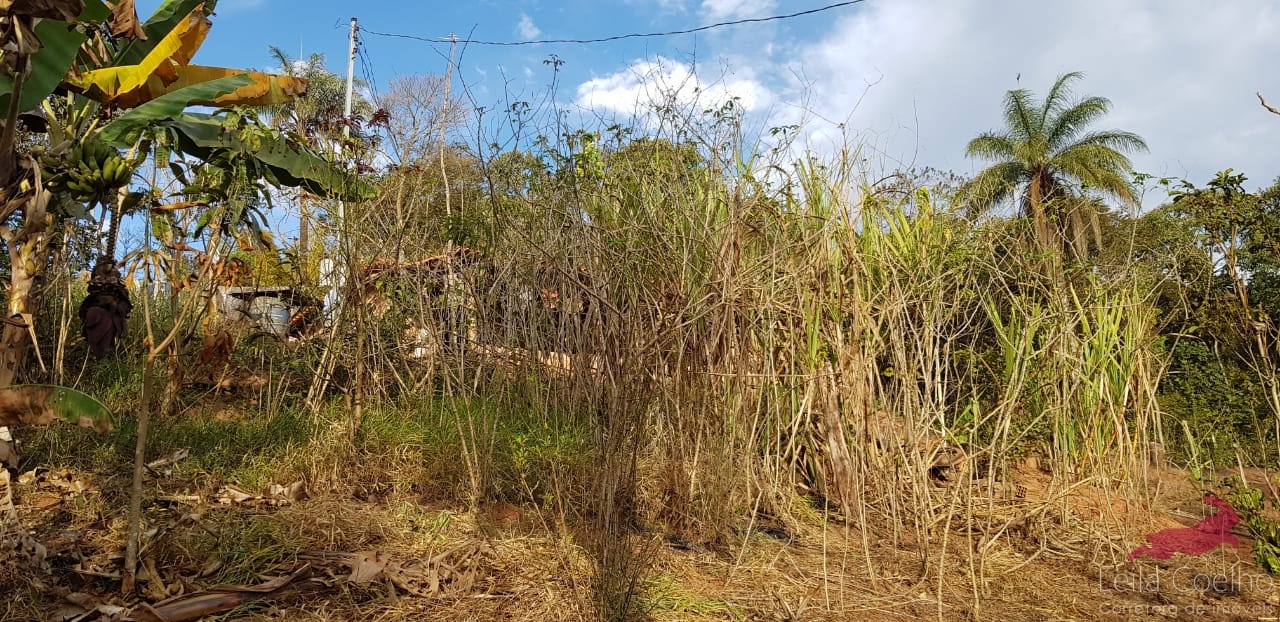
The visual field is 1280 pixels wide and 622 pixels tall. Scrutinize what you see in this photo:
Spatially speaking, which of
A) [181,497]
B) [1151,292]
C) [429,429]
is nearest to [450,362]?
[429,429]

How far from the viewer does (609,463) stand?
7.45 feet

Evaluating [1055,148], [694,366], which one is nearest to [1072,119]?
[1055,148]

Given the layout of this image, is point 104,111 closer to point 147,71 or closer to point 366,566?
point 147,71

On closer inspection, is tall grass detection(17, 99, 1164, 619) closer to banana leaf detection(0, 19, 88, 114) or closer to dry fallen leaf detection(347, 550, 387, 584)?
dry fallen leaf detection(347, 550, 387, 584)

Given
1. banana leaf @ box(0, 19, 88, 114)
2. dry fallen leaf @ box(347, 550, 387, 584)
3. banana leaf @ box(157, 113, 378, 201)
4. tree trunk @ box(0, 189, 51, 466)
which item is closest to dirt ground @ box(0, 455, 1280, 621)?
dry fallen leaf @ box(347, 550, 387, 584)

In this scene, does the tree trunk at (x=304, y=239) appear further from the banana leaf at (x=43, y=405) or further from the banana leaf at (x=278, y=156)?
the banana leaf at (x=43, y=405)

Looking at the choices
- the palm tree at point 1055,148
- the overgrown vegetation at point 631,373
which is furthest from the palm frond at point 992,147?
the overgrown vegetation at point 631,373

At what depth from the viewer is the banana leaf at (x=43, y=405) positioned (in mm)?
1788

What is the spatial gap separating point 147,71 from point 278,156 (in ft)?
2.43

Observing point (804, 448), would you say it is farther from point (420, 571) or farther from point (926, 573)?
point (420, 571)

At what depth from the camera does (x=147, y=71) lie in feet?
12.2

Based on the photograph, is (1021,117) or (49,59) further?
(1021,117)

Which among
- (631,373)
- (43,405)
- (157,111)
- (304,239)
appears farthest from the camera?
(304,239)

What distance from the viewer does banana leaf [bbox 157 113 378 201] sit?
3803mm
